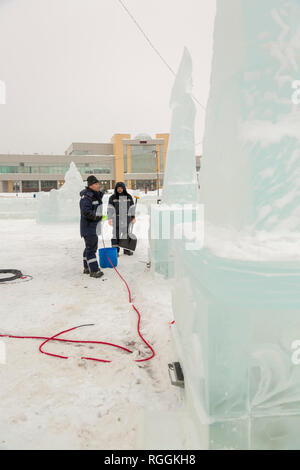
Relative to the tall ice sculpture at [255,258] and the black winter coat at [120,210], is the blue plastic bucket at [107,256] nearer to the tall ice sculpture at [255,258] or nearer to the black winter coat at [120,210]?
the black winter coat at [120,210]

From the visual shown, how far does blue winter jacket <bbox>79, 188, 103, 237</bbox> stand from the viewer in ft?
16.2

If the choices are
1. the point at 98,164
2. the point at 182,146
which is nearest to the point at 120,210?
the point at 182,146

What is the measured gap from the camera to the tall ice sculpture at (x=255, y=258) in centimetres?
139

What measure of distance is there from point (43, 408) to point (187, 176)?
498cm

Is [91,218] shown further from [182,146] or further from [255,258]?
[255,258]

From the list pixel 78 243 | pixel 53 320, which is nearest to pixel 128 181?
pixel 78 243

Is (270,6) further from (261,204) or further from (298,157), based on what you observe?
(261,204)

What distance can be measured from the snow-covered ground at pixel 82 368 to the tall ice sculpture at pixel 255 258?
65cm

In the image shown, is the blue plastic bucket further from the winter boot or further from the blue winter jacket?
the blue winter jacket

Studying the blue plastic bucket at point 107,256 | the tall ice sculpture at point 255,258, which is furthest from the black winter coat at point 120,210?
the tall ice sculpture at point 255,258

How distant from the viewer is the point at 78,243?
8.48m

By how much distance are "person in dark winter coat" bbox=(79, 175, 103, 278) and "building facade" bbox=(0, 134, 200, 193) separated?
44.9 m

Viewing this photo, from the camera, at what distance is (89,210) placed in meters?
4.95

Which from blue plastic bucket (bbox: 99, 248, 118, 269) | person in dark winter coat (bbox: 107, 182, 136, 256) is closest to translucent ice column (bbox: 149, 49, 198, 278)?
person in dark winter coat (bbox: 107, 182, 136, 256)
